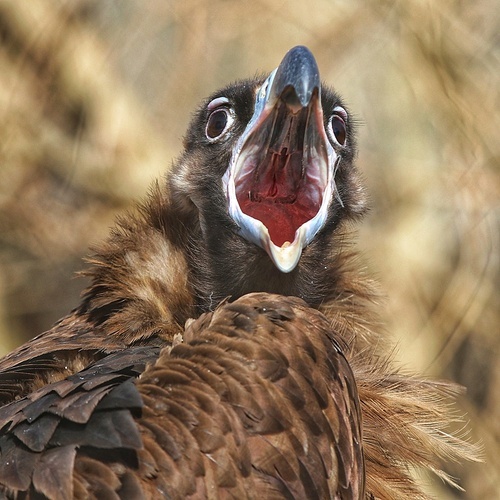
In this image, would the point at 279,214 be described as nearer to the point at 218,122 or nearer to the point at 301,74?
the point at 218,122

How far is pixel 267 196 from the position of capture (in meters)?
2.63

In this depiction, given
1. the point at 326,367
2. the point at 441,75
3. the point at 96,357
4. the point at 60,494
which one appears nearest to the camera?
the point at 60,494

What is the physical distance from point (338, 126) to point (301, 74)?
0.49 m

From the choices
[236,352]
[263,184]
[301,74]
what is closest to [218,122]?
[263,184]

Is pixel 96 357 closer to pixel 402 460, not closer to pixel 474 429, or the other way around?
pixel 402 460

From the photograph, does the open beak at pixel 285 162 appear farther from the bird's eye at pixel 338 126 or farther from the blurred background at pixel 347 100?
the blurred background at pixel 347 100

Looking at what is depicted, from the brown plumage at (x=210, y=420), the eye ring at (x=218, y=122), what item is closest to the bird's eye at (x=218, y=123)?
the eye ring at (x=218, y=122)

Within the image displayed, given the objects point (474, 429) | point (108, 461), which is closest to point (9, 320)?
point (474, 429)

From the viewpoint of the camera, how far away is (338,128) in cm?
276

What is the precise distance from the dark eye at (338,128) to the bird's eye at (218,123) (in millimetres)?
298

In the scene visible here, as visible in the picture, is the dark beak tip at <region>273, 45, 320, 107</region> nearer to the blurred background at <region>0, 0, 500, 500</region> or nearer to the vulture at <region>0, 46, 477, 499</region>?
the vulture at <region>0, 46, 477, 499</region>

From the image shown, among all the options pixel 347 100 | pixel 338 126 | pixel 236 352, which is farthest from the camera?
pixel 347 100

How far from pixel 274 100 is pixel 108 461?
3.62 feet

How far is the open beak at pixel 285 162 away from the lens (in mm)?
2322
